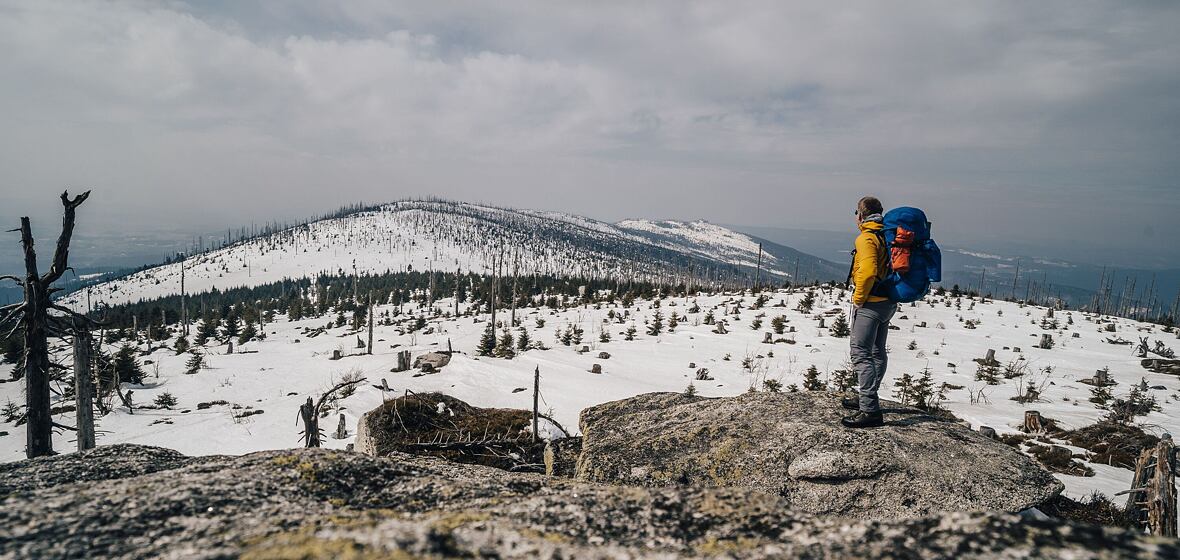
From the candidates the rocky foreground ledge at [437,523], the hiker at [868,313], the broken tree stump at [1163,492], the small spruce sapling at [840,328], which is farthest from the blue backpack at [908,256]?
the small spruce sapling at [840,328]

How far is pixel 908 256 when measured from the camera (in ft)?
17.3

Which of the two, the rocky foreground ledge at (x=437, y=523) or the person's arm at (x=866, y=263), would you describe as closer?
the rocky foreground ledge at (x=437, y=523)

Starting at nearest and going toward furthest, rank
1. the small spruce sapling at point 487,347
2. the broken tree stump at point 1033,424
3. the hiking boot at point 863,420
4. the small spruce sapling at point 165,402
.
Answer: the hiking boot at point 863,420, the broken tree stump at point 1033,424, the small spruce sapling at point 165,402, the small spruce sapling at point 487,347

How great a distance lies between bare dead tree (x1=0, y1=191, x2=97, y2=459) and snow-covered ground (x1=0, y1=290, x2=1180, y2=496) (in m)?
8.06

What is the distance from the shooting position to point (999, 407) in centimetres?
1584

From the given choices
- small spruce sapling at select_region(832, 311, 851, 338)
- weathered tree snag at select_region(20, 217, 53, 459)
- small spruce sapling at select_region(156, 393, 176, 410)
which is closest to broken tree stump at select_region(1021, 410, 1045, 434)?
small spruce sapling at select_region(832, 311, 851, 338)

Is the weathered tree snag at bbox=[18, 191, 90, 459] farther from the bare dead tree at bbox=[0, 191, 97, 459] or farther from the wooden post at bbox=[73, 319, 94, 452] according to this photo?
the wooden post at bbox=[73, 319, 94, 452]

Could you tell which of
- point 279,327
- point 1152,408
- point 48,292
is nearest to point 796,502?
point 48,292

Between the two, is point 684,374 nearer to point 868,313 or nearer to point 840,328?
point 840,328

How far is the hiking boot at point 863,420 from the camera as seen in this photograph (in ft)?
17.7

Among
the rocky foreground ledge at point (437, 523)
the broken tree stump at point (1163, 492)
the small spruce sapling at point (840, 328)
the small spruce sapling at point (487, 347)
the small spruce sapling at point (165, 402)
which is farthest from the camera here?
the small spruce sapling at point (487, 347)

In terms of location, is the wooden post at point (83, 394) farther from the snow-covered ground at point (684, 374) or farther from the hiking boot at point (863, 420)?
the hiking boot at point (863, 420)

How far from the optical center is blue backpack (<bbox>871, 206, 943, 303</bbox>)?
5.25m

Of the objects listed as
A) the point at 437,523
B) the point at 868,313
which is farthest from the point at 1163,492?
the point at 437,523
